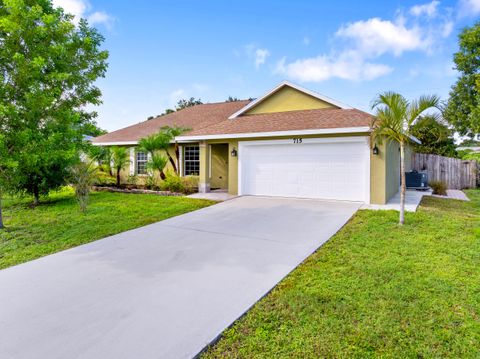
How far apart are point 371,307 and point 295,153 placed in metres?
8.48

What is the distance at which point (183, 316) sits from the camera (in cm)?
335

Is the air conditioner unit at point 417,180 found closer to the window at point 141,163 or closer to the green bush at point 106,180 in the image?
the window at point 141,163

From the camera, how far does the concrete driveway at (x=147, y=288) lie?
2.91 m

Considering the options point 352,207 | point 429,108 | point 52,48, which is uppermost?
point 52,48

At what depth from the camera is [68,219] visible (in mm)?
8680

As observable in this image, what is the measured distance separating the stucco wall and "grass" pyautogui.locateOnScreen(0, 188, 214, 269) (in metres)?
5.85

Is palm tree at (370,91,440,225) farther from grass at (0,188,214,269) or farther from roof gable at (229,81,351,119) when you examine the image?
grass at (0,188,214,269)

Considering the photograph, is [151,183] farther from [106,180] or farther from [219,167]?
[219,167]

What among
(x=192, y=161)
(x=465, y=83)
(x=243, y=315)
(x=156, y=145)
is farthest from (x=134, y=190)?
(x=465, y=83)

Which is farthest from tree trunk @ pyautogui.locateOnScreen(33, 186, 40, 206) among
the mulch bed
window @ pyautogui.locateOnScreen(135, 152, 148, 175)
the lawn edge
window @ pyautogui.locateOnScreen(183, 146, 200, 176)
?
the lawn edge

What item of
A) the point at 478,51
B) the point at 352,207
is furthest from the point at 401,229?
the point at 478,51

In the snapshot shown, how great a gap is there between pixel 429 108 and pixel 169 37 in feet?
40.8

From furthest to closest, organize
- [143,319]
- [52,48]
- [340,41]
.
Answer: [340,41]
[52,48]
[143,319]

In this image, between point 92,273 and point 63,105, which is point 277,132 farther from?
point 92,273
